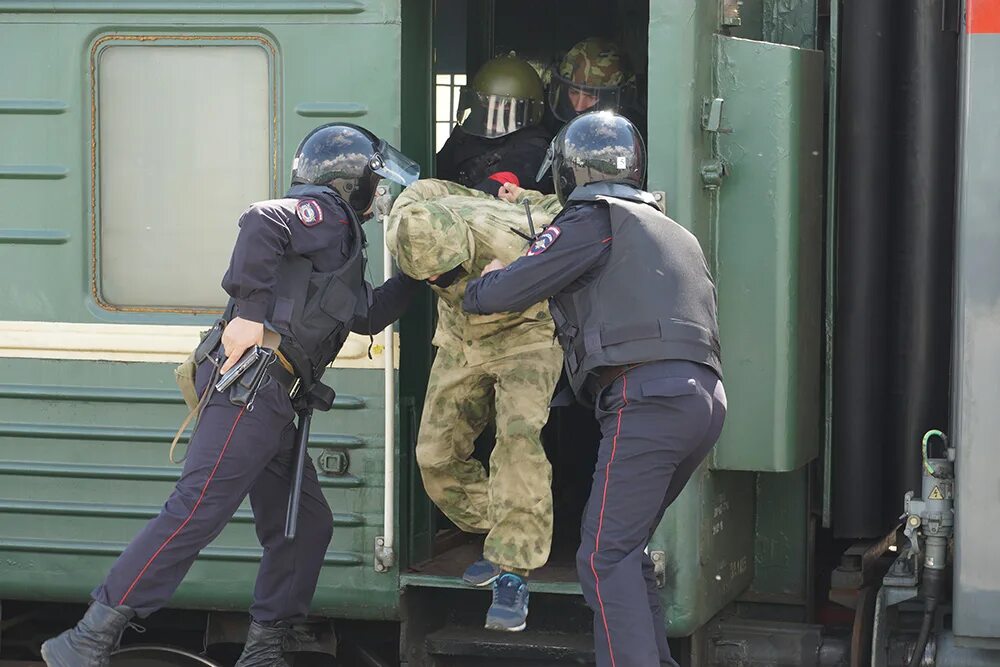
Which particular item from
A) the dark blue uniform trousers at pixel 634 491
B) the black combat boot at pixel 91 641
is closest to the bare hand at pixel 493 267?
the dark blue uniform trousers at pixel 634 491

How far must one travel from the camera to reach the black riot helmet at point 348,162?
407 cm

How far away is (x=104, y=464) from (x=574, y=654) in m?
1.55

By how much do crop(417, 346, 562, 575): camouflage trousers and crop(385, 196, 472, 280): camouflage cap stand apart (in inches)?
15.8

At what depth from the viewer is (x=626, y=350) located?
3748mm

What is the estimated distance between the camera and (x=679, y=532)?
4102mm

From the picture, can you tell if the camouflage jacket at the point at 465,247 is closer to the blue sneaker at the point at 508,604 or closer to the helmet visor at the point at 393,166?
the helmet visor at the point at 393,166

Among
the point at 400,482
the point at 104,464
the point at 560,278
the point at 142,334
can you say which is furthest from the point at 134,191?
the point at 560,278

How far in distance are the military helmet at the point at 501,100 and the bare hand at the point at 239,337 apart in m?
1.35

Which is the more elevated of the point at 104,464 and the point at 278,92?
the point at 278,92

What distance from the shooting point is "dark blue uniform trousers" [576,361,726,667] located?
3.69m

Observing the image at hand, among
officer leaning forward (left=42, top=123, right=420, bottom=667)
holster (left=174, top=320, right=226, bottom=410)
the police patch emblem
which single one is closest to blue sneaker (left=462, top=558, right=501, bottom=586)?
officer leaning forward (left=42, top=123, right=420, bottom=667)

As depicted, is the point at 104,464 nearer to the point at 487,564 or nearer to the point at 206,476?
the point at 206,476

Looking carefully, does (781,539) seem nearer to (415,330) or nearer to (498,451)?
(498,451)

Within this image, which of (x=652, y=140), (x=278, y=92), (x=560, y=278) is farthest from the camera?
(x=278, y=92)
